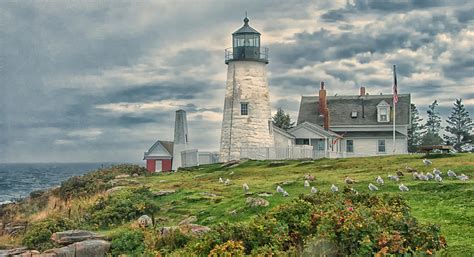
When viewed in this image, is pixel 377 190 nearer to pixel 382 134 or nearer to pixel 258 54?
pixel 258 54

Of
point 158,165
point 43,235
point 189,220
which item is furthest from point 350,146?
point 43,235

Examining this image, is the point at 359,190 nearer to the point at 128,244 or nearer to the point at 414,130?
the point at 128,244

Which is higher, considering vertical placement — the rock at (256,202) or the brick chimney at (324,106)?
the brick chimney at (324,106)

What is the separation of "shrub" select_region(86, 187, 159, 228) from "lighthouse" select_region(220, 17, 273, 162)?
22.9 meters

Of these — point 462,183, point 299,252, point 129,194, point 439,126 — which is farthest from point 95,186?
point 439,126

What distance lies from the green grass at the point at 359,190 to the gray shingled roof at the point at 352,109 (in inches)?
674

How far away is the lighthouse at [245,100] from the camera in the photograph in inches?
1838

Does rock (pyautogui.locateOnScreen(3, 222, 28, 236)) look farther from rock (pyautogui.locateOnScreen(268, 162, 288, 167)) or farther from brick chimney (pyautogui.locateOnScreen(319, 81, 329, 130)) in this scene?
brick chimney (pyautogui.locateOnScreen(319, 81, 329, 130))

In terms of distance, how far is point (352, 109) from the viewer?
5569 cm

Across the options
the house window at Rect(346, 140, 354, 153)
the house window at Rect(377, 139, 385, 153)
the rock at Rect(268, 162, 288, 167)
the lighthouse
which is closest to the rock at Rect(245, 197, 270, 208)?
the rock at Rect(268, 162, 288, 167)

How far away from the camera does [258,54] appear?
47812 mm

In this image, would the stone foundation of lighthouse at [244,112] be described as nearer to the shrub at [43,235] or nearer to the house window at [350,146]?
the house window at [350,146]

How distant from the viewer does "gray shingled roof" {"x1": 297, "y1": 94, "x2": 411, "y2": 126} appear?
54.3m

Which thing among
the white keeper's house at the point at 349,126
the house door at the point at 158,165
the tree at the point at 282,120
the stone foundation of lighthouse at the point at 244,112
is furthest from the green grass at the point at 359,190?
the tree at the point at 282,120
